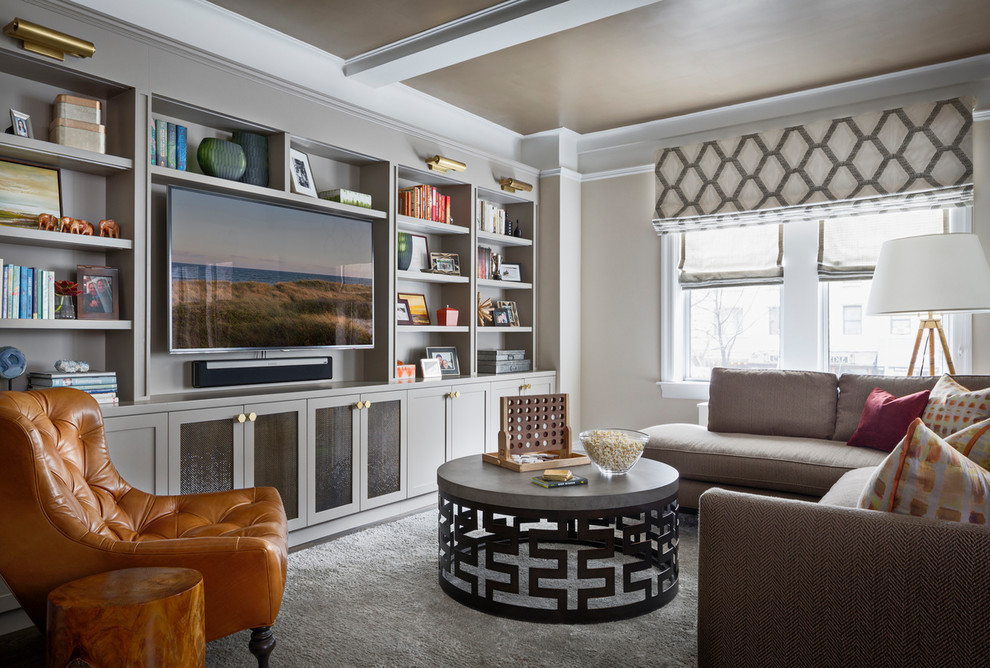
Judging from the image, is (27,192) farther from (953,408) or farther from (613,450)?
(953,408)

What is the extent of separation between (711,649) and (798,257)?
3.54 metres

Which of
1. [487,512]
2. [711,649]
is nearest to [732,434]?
[487,512]

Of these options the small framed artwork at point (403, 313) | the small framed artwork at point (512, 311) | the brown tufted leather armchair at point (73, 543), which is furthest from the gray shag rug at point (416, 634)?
the small framed artwork at point (512, 311)

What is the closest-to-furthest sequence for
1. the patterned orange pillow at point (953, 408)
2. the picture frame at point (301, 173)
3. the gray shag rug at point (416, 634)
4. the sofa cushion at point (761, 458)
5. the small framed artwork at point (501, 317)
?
1. the gray shag rug at point (416, 634)
2. the patterned orange pillow at point (953, 408)
3. the sofa cushion at point (761, 458)
4. the picture frame at point (301, 173)
5. the small framed artwork at point (501, 317)

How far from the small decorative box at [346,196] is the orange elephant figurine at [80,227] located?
1301 millimetres

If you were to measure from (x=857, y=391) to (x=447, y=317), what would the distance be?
2.53 metres

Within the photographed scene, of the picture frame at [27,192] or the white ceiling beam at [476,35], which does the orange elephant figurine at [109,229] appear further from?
the white ceiling beam at [476,35]

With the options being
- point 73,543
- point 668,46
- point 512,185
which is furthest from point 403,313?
point 73,543

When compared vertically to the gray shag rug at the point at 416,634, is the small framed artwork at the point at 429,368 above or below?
above

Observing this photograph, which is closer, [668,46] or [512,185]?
[668,46]

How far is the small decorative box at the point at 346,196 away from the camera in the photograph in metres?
3.78

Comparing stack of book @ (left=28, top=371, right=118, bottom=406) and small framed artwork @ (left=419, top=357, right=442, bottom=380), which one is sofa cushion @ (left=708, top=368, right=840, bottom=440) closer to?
small framed artwork @ (left=419, top=357, right=442, bottom=380)

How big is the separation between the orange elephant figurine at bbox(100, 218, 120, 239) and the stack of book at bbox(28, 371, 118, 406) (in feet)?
1.91

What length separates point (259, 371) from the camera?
3.44 metres
